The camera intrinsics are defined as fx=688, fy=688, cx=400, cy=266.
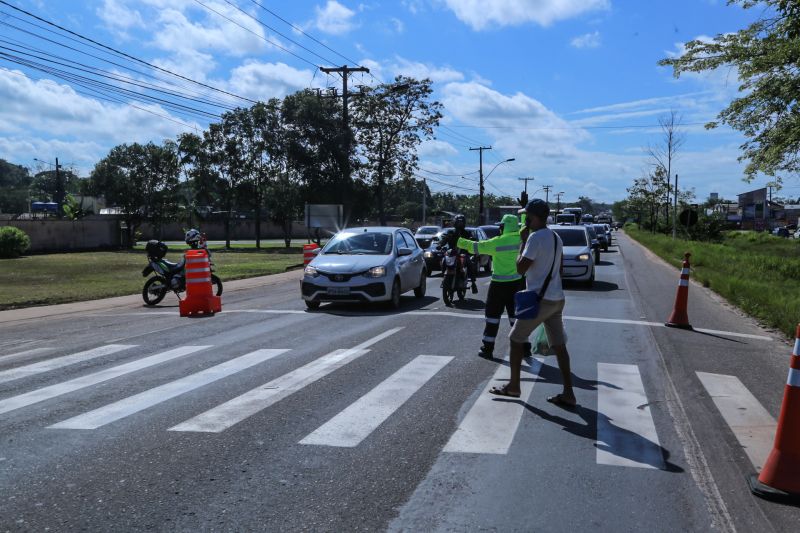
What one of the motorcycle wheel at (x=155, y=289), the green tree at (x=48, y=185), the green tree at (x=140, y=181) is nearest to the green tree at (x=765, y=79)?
the motorcycle wheel at (x=155, y=289)

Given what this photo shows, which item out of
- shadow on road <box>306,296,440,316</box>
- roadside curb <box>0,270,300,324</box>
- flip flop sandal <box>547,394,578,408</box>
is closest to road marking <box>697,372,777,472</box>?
flip flop sandal <box>547,394,578,408</box>

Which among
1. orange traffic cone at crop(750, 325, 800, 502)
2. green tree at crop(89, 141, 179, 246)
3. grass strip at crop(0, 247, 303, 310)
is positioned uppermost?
green tree at crop(89, 141, 179, 246)

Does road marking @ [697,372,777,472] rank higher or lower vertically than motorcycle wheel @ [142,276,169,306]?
lower

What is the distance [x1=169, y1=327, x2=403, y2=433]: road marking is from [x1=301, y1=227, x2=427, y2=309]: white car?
4.02m

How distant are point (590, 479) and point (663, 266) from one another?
2632cm

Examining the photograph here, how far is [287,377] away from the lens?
7.32 meters

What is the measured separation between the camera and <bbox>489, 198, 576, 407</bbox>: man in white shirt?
6.06 meters

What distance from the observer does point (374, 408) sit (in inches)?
239

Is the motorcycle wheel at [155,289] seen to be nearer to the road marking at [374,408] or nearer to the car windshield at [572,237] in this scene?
the road marking at [374,408]

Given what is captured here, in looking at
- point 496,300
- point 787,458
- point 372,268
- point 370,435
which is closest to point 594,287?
point 372,268

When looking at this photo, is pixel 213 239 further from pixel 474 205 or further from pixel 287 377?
pixel 474 205

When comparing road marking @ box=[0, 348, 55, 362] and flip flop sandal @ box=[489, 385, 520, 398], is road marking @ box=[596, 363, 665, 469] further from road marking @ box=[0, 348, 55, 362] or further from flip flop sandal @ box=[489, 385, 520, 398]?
road marking @ box=[0, 348, 55, 362]

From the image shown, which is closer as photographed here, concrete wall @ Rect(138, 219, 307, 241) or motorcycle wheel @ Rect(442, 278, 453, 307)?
motorcycle wheel @ Rect(442, 278, 453, 307)

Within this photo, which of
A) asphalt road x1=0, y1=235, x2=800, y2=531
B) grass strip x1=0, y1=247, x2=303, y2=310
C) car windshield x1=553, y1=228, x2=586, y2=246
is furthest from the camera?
car windshield x1=553, y1=228, x2=586, y2=246
